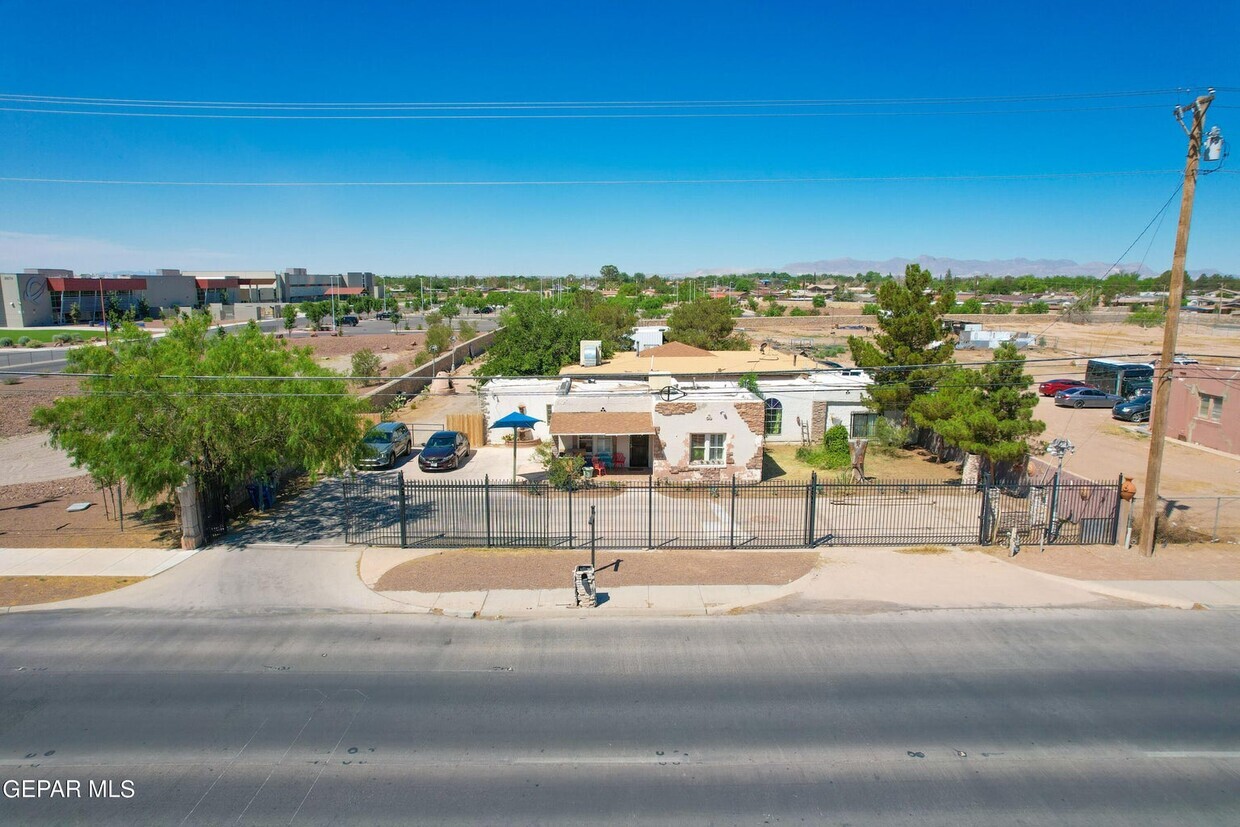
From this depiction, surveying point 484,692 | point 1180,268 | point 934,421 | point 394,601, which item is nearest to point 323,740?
point 484,692

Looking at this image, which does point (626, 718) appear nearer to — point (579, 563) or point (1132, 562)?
point (579, 563)

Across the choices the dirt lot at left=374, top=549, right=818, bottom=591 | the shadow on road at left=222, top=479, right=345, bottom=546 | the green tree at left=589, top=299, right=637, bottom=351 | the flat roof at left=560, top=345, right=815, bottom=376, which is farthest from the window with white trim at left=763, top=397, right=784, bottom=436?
the green tree at left=589, top=299, right=637, bottom=351

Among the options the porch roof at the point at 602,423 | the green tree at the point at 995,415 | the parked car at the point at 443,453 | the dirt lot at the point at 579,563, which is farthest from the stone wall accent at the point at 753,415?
the parked car at the point at 443,453

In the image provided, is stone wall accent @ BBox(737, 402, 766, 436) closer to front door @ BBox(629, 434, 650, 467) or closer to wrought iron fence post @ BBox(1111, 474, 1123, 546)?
front door @ BBox(629, 434, 650, 467)

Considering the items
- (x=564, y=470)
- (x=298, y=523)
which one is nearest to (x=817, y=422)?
(x=564, y=470)

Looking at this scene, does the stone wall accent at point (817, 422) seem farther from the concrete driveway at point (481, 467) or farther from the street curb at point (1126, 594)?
the street curb at point (1126, 594)

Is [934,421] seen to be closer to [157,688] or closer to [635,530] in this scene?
[635,530]

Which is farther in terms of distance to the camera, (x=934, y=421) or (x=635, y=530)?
(x=934, y=421)
